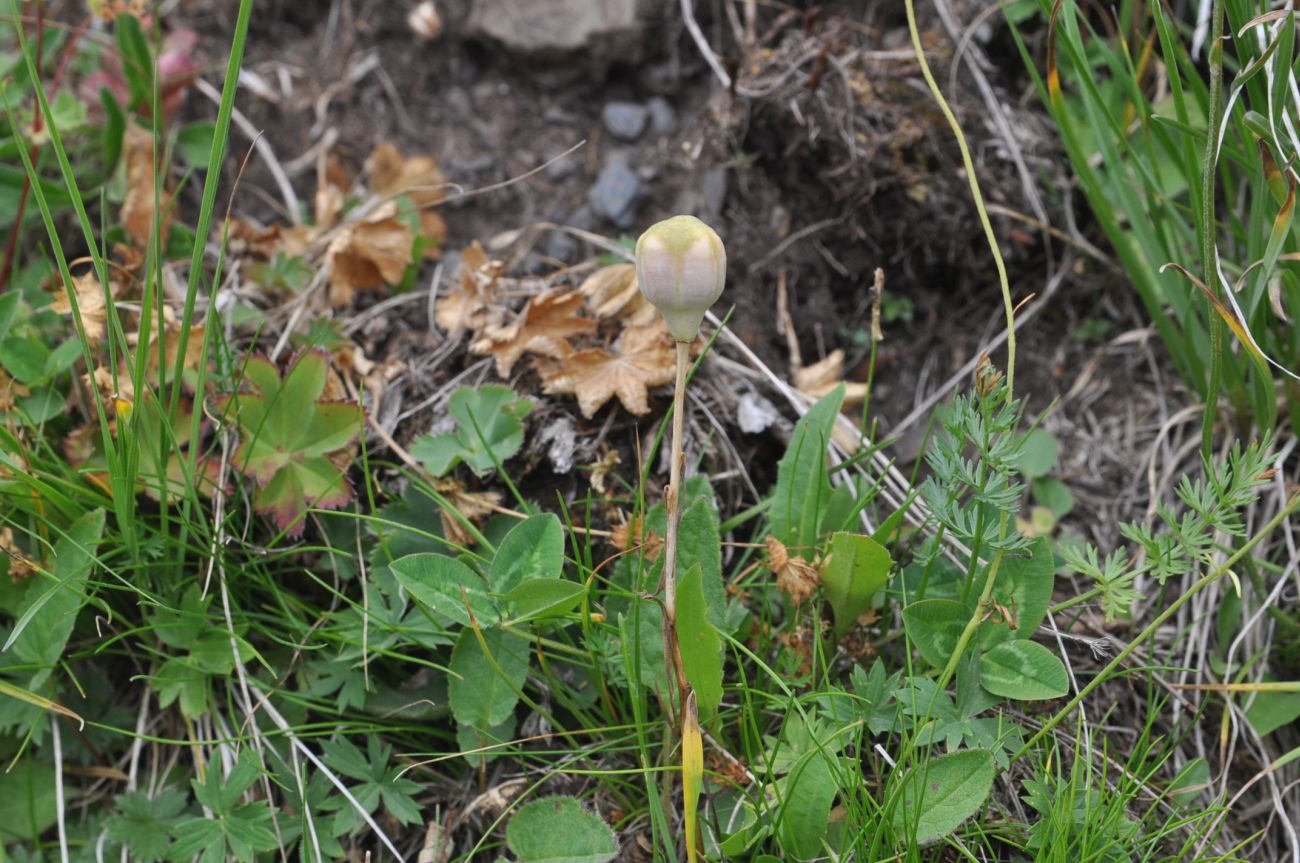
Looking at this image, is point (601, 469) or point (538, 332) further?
point (538, 332)

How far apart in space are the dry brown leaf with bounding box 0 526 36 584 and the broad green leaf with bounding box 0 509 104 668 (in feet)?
0.08

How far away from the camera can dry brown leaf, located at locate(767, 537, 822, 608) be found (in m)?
1.46

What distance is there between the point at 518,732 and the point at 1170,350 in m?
1.33

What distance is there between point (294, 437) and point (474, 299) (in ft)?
1.44

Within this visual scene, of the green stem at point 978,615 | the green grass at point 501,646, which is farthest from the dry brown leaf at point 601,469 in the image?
the green stem at point 978,615

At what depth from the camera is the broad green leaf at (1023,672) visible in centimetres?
139

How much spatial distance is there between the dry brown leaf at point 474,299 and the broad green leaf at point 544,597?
0.66 m

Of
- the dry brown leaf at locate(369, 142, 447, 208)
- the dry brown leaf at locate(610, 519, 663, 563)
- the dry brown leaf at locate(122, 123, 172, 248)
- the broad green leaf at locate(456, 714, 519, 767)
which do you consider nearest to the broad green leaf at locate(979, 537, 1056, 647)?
the dry brown leaf at locate(610, 519, 663, 563)

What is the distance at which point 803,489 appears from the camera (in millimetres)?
1596

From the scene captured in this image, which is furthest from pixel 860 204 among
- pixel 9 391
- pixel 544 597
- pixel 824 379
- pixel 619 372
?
pixel 9 391

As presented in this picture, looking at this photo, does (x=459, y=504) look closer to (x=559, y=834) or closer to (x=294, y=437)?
(x=294, y=437)

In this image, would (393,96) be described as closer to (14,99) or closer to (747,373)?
(14,99)

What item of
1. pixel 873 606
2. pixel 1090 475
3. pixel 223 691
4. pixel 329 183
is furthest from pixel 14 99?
pixel 1090 475

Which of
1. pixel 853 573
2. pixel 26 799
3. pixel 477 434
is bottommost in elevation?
pixel 26 799
